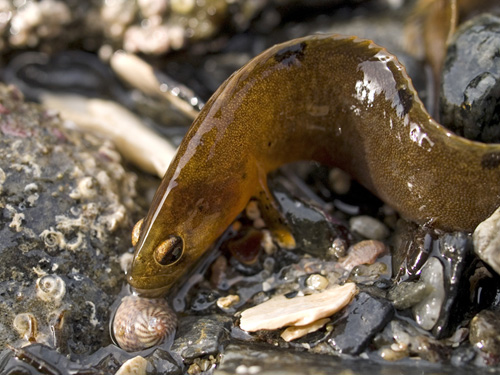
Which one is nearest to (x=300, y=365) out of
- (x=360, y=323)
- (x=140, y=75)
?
(x=360, y=323)

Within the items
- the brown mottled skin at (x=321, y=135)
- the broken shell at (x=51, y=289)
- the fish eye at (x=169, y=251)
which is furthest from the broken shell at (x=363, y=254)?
the broken shell at (x=51, y=289)

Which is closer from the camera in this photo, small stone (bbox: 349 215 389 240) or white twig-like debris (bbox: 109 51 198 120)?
small stone (bbox: 349 215 389 240)

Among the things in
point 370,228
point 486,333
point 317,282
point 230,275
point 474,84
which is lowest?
point 230,275

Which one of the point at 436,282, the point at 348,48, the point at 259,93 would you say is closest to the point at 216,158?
the point at 259,93

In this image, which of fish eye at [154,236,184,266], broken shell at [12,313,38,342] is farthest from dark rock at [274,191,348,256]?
broken shell at [12,313,38,342]

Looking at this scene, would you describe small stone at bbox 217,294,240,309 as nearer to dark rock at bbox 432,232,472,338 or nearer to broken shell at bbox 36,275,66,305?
broken shell at bbox 36,275,66,305

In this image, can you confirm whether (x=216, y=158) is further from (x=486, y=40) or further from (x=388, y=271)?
(x=486, y=40)

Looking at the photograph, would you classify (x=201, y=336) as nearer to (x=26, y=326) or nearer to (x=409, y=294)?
(x=26, y=326)
